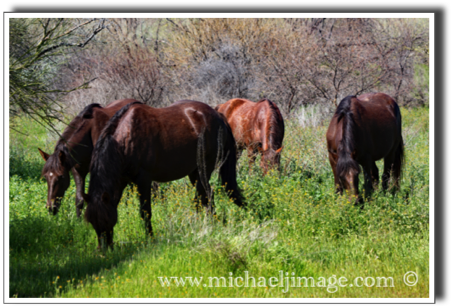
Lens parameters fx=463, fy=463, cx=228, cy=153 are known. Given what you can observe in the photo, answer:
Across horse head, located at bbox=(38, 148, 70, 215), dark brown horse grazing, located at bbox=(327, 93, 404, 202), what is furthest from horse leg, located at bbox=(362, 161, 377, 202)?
horse head, located at bbox=(38, 148, 70, 215)

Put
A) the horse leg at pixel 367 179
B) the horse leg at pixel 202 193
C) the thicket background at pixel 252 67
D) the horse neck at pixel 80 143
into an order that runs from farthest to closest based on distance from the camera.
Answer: the thicket background at pixel 252 67 → the horse neck at pixel 80 143 → the horse leg at pixel 367 179 → the horse leg at pixel 202 193

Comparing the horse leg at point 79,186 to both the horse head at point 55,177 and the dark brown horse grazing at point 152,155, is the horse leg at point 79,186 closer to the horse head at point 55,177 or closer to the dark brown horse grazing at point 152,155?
the horse head at point 55,177

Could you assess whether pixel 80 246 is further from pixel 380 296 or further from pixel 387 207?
pixel 387 207

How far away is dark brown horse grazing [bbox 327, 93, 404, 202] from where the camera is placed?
6984 millimetres

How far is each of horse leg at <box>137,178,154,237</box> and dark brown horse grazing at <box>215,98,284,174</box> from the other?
10.7 ft

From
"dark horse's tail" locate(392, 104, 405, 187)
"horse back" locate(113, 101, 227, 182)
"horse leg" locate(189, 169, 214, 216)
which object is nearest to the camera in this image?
"horse back" locate(113, 101, 227, 182)

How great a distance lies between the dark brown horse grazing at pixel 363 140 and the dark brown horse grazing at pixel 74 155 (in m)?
3.90

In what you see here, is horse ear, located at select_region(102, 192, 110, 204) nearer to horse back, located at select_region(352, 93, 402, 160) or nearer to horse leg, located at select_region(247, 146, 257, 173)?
horse back, located at select_region(352, 93, 402, 160)

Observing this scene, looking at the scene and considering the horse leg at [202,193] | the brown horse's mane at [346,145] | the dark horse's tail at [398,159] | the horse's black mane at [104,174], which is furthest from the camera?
the dark horse's tail at [398,159]

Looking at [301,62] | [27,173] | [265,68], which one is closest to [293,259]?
[27,173]

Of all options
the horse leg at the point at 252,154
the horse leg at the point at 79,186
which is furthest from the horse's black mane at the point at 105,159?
the horse leg at the point at 252,154

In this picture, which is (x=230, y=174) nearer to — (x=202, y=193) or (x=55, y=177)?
(x=202, y=193)

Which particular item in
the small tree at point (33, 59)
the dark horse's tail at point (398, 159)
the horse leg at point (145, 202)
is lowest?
the horse leg at point (145, 202)

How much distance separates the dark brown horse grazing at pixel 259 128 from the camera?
30.9ft
